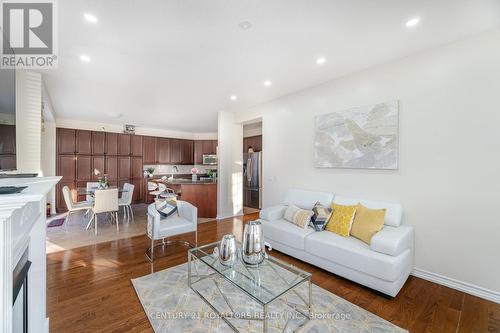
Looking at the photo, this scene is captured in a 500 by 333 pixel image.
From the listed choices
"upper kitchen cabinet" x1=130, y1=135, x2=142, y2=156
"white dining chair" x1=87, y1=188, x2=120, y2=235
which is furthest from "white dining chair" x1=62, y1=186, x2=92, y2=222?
"upper kitchen cabinet" x1=130, y1=135, x2=142, y2=156

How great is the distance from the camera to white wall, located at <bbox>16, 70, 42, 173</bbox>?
2.84m

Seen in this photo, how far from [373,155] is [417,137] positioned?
53 cm

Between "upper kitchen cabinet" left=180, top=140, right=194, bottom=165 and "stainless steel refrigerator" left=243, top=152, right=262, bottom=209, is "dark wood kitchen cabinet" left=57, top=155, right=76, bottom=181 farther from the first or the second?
"stainless steel refrigerator" left=243, top=152, right=262, bottom=209

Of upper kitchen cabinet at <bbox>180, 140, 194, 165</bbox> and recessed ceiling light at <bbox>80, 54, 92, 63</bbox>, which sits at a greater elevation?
recessed ceiling light at <bbox>80, 54, 92, 63</bbox>

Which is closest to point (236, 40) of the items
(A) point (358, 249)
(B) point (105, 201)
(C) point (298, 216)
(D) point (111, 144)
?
(C) point (298, 216)

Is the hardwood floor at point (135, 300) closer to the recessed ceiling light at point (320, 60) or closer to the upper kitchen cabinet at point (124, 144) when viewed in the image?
the recessed ceiling light at point (320, 60)

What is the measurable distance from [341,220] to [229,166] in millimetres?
3109

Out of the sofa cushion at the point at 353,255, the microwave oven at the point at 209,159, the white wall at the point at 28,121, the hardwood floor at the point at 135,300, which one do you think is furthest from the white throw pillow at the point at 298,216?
the microwave oven at the point at 209,159

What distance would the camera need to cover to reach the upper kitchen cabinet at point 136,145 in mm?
6973

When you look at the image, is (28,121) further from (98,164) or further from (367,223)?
(367,223)

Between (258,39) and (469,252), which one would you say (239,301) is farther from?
(258,39)

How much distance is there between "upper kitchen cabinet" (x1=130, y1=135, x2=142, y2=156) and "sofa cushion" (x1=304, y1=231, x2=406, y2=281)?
6.42 m

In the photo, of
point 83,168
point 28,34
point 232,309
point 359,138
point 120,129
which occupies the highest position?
point 28,34

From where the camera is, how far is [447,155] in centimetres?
243
